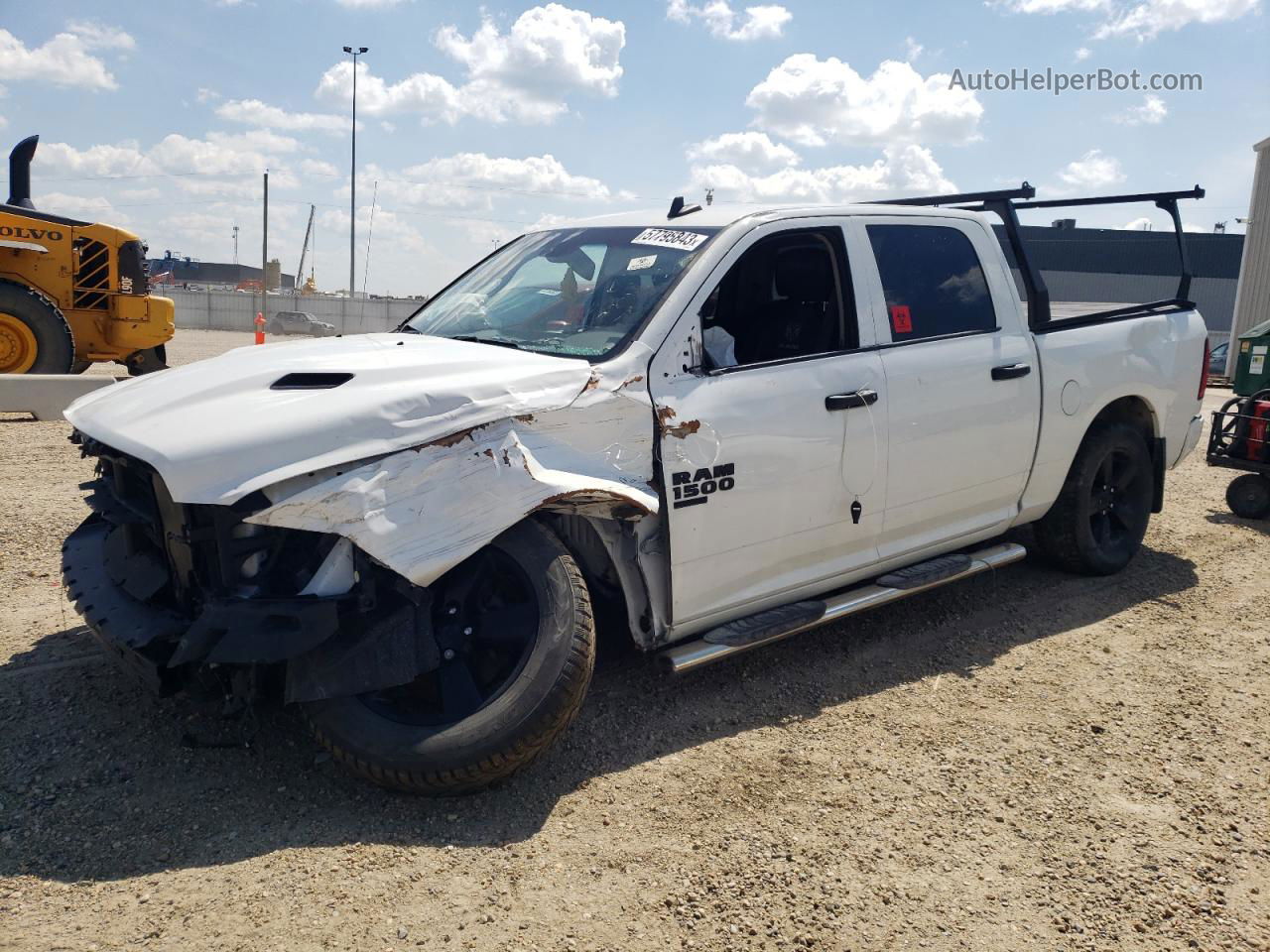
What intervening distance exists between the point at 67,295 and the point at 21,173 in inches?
62.4

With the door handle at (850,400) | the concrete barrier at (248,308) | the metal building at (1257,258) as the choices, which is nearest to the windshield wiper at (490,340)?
the door handle at (850,400)

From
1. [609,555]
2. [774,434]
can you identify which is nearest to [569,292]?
[774,434]

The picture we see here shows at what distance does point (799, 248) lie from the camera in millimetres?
4266

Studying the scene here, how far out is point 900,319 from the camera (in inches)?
165

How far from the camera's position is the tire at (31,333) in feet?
34.6

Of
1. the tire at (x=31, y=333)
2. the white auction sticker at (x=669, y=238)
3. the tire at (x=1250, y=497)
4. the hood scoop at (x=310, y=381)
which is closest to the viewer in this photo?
the hood scoop at (x=310, y=381)

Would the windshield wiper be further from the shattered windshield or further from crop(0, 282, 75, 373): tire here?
crop(0, 282, 75, 373): tire

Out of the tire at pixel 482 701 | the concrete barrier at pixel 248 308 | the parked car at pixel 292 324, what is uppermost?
the concrete barrier at pixel 248 308

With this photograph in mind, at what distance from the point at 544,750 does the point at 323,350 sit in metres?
1.60

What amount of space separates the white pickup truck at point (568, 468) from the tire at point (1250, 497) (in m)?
2.89

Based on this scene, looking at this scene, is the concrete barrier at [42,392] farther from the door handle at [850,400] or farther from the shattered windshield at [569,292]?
the door handle at [850,400]

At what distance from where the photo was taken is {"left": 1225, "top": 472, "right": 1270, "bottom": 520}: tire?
692 cm

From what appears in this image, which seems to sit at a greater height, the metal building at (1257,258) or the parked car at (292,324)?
the metal building at (1257,258)

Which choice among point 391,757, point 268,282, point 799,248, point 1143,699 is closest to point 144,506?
point 391,757
